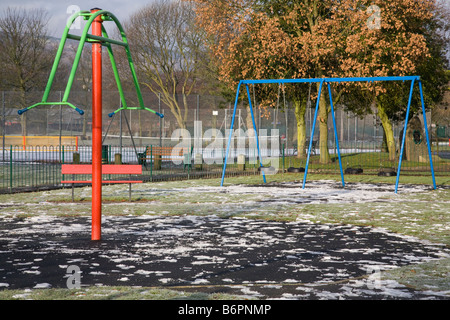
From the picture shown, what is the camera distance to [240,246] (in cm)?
842

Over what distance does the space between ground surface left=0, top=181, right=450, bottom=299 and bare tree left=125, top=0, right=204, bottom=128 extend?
35713 millimetres

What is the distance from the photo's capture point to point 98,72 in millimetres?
8727

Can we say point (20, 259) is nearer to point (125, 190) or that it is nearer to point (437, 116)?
point (125, 190)

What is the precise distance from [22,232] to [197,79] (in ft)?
148

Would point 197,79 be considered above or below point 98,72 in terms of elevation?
above

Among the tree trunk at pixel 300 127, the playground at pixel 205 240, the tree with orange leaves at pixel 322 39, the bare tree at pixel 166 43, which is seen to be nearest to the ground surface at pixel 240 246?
the playground at pixel 205 240

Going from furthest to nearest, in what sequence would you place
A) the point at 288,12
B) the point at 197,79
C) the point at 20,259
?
the point at 197,79 → the point at 288,12 → the point at 20,259

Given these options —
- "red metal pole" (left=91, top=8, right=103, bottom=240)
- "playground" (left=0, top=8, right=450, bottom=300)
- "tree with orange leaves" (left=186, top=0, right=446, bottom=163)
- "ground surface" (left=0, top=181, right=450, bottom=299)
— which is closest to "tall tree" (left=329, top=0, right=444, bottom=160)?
"tree with orange leaves" (left=186, top=0, right=446, bottom=163)

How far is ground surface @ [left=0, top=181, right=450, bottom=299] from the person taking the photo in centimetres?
624

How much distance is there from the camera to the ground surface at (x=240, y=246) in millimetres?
6238

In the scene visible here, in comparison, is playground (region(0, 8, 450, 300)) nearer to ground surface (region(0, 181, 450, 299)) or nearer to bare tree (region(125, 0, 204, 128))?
ground surface (region(0, 181, 450, 299))

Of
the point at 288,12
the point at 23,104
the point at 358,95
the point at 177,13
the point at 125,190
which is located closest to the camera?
the point at 125,190
